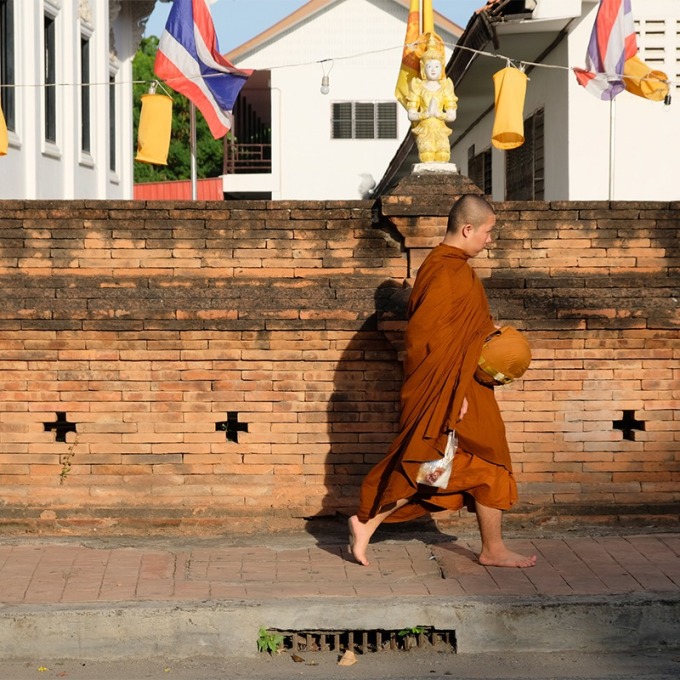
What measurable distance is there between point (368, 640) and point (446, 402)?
1.27m

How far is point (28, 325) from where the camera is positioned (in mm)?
7484

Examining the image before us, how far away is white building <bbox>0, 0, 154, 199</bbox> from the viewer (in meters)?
18.5

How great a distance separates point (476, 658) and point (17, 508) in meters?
3.21

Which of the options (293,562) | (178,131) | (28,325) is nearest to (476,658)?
(293,562)

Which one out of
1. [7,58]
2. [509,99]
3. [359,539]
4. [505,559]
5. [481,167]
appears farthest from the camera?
[481,167]

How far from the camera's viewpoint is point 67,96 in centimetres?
2112

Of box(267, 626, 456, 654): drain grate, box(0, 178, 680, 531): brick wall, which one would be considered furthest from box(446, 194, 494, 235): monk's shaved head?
box(267, 626, 456, 654): drain grate

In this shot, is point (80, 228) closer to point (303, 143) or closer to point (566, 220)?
point (566, 220)

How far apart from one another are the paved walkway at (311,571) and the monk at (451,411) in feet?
0.84

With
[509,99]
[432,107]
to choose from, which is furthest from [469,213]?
[509,99]

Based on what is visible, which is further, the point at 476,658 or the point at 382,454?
the point at 382,454

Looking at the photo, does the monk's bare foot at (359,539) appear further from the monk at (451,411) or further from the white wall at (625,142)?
the white wall at (625,142)

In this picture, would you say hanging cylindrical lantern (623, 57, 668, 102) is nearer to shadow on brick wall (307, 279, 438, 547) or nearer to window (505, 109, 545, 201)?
window (505, 109, 545, 201)

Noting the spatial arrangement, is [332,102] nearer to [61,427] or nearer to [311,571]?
[61,427]
